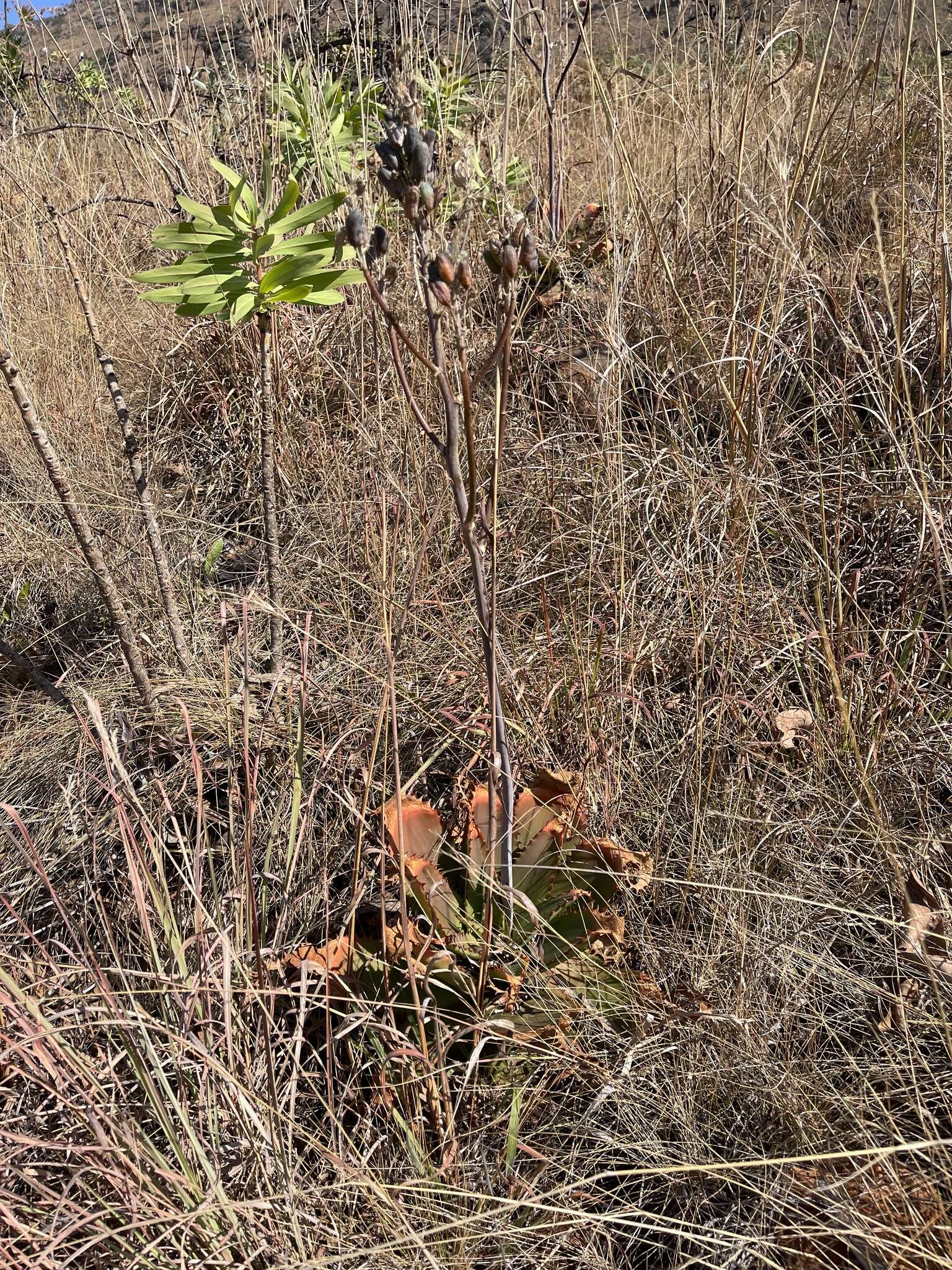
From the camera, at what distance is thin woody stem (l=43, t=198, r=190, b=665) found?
1.33 metres

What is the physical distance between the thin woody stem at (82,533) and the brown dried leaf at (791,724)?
3.20 feet

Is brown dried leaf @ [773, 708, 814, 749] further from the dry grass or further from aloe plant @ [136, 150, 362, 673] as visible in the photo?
aloe plant @ [136, 150, 362, 673]

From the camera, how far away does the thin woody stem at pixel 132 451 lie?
133 centimetres

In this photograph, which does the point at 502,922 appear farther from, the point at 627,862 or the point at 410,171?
the point at 410,171

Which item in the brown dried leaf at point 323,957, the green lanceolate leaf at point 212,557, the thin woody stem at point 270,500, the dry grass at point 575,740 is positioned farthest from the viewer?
the green lanceolate leaf at point 212,557

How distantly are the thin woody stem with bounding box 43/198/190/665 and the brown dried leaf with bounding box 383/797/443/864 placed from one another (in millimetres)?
516

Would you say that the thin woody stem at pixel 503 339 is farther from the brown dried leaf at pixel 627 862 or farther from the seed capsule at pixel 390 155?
the brown dried leaf at pixel 627 862

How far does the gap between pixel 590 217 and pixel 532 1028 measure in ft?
6.80

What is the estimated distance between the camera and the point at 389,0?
234 centimetres

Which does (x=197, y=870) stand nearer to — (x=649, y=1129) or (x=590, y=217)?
(x=649, y=1129)

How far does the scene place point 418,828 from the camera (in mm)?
1302

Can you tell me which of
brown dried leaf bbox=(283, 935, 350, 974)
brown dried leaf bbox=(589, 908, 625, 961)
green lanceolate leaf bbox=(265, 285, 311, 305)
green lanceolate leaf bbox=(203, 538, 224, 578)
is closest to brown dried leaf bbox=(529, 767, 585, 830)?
brown dried leaf bbox=(589, 908, 625, 961)

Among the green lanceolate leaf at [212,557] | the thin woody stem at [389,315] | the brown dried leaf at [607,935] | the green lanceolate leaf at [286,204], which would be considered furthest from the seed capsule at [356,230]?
the green lanceolate leaf at [212,557]

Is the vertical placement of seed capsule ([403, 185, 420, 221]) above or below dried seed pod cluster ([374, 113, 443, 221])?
below
